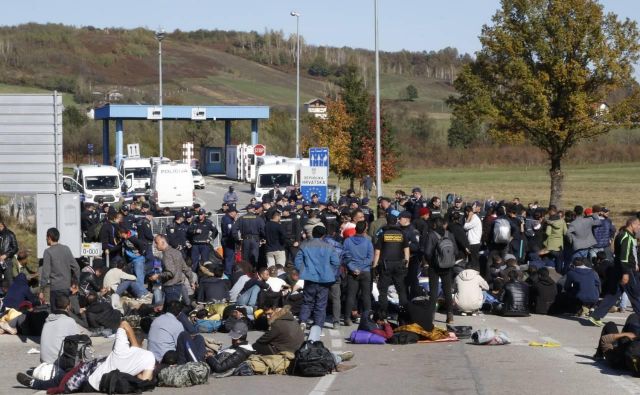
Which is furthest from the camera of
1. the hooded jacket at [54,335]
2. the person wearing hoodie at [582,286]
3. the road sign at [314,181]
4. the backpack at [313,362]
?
the road sign at [314,181]

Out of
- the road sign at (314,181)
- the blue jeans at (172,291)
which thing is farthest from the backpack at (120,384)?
the road sign at (314,181)

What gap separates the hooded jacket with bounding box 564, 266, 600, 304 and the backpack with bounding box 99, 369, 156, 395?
8.89m

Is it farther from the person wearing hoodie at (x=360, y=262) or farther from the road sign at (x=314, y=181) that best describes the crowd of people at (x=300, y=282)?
the road sign at (x=314, y=181)

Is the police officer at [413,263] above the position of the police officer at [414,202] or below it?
below

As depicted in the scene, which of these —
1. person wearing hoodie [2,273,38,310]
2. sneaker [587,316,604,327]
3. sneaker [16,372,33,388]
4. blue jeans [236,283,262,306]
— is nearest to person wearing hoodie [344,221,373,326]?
blue jeans [236,283,262,306]

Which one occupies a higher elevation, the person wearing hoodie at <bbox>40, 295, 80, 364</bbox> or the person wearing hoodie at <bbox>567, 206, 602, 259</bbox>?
the person wearing hoodie at <bbox>567, 206, 602, 259</bbox>

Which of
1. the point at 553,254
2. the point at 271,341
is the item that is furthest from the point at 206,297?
the point at 553,254

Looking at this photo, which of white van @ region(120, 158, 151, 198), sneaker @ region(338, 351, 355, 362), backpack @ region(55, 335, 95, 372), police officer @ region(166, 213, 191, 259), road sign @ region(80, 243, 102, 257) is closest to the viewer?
backpack @ region(55, 335, 95, 372)

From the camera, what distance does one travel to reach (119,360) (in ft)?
41.6

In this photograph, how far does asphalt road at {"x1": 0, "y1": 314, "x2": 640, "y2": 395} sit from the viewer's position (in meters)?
12.5

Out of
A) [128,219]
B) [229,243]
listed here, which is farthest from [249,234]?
[128,219]

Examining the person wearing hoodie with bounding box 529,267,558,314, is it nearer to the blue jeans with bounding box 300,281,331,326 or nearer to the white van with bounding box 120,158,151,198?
the blue jeans with bounding box 300,281,331,326

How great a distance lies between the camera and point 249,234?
78.3 feet

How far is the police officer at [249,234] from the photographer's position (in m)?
23.8
